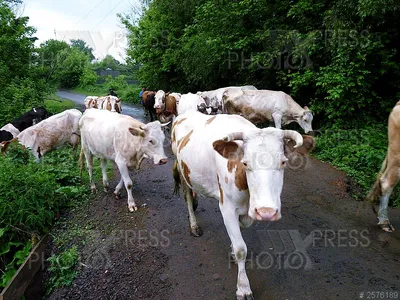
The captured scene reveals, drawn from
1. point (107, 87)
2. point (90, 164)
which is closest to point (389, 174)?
point (90, 164)

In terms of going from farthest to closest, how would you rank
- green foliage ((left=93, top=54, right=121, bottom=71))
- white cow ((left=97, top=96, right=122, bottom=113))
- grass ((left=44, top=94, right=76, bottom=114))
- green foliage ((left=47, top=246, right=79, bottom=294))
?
green foliage ((left=93, top=54, right=121, bottom=71)) < grass ((left=44, top=94, right=76, bottom=114)) < white cow ((left=97, top=96, right=122, bottom=113)) < green foliage ((left=47, top=246, right=79, bottom=294))

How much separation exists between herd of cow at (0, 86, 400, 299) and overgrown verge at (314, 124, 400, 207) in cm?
108

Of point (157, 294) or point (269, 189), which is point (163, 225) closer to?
point (157, 294)

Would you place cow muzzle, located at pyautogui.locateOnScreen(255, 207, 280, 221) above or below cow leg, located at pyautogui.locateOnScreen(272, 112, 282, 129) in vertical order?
above

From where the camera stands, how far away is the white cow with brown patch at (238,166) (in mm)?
2537

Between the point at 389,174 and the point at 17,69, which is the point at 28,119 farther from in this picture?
the point at 389,174

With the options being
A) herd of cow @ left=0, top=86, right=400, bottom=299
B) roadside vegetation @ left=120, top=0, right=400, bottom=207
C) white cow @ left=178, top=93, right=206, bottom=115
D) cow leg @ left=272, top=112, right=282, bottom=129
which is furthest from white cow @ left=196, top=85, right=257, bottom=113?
herd of cow @ left=0, top=86, right=400, bottom=299

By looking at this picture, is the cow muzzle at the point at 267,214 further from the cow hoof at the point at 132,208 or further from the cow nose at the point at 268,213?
the cow hoof at the point at 132,208

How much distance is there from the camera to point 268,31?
10.6 m

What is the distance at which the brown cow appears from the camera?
425cm

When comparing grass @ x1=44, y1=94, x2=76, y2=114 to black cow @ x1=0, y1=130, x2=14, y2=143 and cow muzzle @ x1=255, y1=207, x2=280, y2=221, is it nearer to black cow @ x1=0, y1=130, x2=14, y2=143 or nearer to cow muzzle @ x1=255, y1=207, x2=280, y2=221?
black cow @ x1=0, y1=130, x2=14, y2=143

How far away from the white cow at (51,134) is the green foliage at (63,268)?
14.2 ft

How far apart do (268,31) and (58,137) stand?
7.69 m

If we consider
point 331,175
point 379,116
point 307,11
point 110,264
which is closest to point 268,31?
point 307,11
